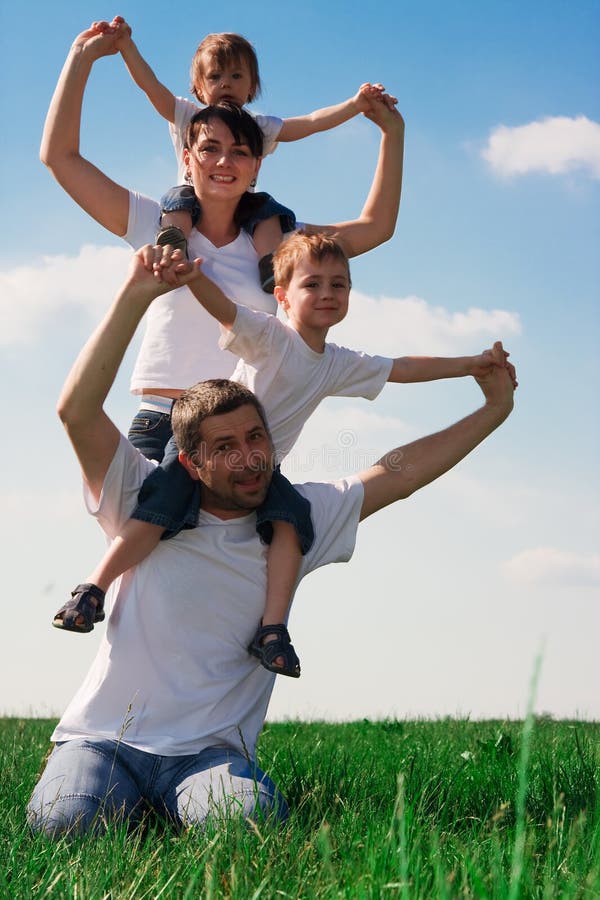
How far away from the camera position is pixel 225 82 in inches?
240

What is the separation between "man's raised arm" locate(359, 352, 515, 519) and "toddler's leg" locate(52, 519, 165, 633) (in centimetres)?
102

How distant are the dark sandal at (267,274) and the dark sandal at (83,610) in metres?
2.05

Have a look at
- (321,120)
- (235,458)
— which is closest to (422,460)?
(235,458)

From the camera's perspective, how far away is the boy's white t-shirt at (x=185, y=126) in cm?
598

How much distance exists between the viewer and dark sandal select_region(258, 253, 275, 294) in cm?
534

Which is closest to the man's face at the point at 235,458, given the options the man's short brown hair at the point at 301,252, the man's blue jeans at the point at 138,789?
the man's blue jeans at the point at 138,789

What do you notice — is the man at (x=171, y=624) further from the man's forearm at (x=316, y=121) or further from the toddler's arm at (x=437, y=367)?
the man's forearm at (x=316, y=121)

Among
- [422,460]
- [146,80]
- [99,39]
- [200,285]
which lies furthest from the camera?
[146,80]

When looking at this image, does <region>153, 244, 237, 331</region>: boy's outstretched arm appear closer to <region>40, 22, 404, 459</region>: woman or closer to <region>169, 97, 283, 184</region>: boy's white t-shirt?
<region>40, 22, 404, 459</region>: woman

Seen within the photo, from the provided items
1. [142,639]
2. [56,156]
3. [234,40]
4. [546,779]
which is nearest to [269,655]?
[142,639]

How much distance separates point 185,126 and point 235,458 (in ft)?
9.57

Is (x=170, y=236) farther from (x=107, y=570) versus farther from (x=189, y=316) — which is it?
(x=107, y=570)

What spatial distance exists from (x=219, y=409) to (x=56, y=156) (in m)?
2.16

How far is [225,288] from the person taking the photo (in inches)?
208
